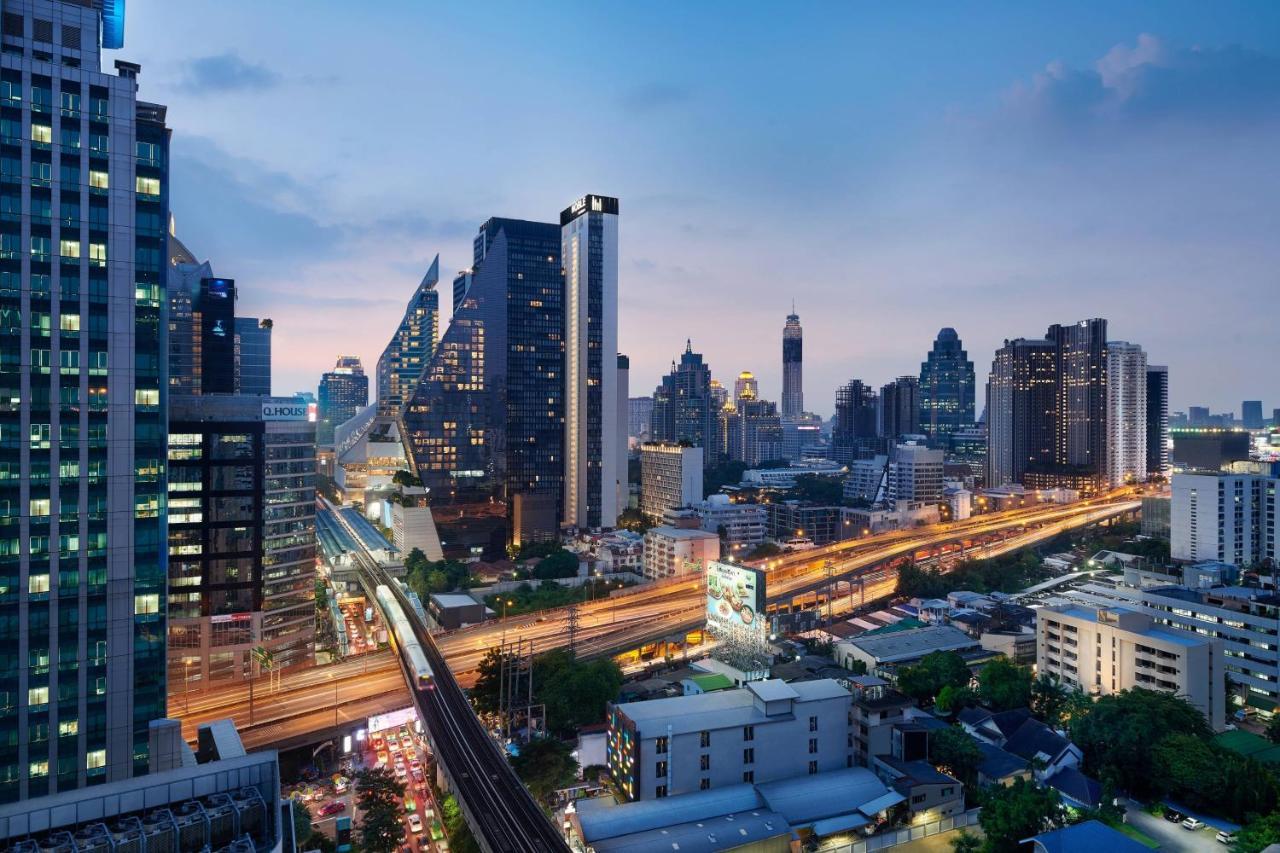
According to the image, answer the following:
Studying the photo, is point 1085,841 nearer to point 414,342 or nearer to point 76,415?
point 76,415

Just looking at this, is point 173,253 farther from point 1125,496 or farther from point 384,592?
point 1125,496

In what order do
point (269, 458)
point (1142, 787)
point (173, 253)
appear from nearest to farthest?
point (1142, 787)
point (269, 458)
point (173, 253)

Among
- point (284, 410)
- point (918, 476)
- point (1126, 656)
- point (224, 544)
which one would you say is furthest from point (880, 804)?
point (918, 476)

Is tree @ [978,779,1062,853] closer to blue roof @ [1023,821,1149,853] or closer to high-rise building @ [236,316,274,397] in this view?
blue roof @ [1023,821,1149,853]

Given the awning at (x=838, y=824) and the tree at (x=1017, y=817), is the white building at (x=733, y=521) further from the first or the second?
the tree at (x=1017, y=817)

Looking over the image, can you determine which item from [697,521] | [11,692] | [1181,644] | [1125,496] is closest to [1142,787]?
[1181,644]

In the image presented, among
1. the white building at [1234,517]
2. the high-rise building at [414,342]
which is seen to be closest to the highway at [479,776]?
the white building at [1234,517]
